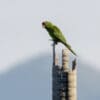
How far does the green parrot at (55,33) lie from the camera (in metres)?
120

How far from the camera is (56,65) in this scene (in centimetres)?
12962

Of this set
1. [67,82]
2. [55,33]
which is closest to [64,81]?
[67,82]

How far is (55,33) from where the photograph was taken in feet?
401

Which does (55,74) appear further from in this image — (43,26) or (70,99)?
(43,26)

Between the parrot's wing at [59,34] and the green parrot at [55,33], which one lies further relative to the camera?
the parrot's wing at [59,34]

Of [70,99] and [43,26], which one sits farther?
[70,99]

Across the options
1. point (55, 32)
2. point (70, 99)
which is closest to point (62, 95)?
point (70, 99)

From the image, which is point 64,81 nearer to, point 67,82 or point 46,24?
point 67,82

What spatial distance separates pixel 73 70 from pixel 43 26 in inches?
457

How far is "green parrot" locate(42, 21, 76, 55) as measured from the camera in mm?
120300

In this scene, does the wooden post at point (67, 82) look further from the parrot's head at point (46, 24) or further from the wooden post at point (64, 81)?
the parrot's head at point (46, 24)

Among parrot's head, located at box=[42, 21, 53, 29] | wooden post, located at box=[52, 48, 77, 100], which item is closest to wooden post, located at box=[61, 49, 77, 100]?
wooden post, located at box=[52, 48, 77, 100]

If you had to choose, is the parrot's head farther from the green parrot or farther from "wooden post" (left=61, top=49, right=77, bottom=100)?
"wooden post" (left=61, top=49, right=77, bottom=100)

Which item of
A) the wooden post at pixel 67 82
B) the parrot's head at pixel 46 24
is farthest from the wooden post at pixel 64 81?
the parrot's head at pixel 46 24
